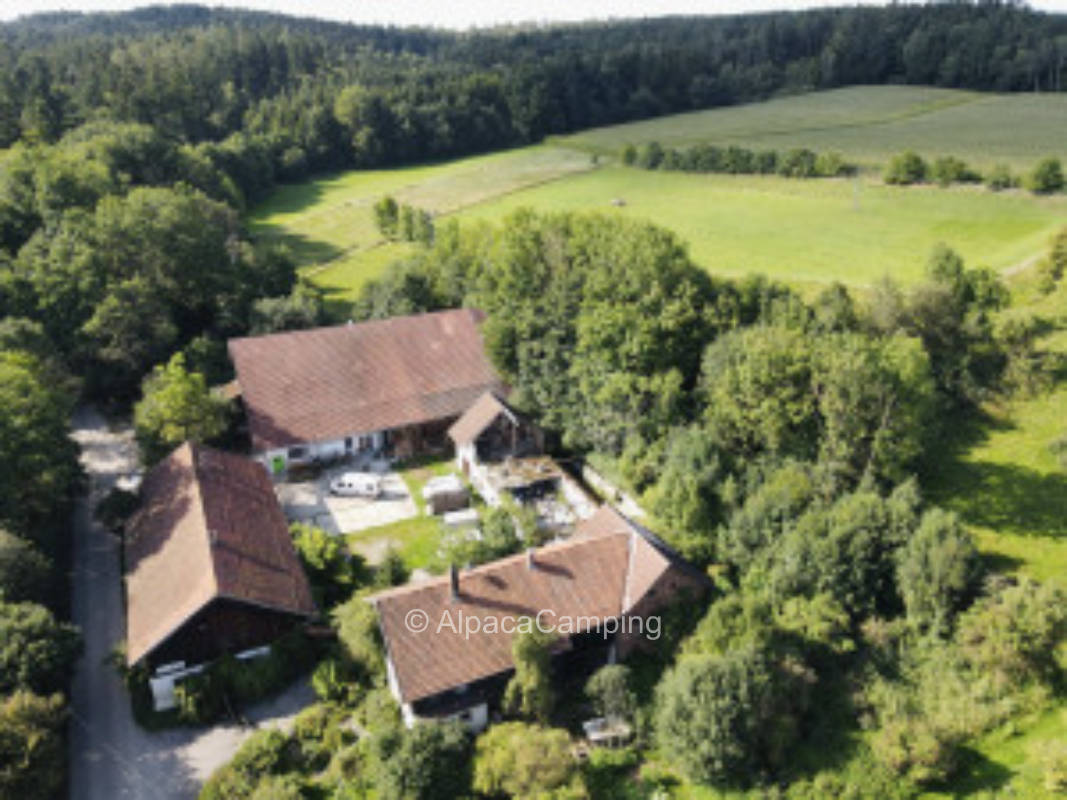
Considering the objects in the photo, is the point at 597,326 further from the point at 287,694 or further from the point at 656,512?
the point at 287,694

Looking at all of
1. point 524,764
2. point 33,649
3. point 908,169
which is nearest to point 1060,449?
point 524,764

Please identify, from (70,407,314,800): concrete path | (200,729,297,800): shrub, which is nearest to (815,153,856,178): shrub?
(70,407,314,800): concrete path

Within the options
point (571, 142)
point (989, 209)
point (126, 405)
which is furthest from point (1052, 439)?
point (571, 142)

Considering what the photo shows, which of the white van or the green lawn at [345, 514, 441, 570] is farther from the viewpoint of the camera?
the white van

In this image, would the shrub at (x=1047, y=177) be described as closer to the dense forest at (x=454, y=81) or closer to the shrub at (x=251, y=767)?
the dense forest at (x=454, y=81)

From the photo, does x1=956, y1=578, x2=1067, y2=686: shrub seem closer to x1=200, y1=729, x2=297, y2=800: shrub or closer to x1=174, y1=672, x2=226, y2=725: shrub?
x1=200, y1=729, x2=297, y2=800: shrub

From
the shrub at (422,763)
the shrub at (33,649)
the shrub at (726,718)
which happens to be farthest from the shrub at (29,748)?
the shrub at (726,718)
